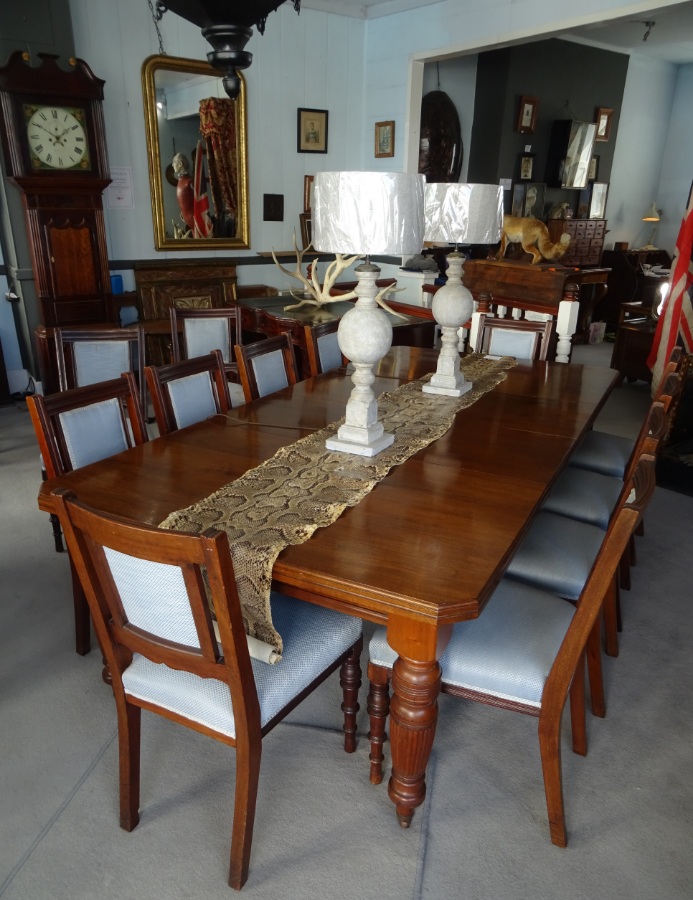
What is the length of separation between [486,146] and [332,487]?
5575 millimetres

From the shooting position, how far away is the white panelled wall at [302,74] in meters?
4.04

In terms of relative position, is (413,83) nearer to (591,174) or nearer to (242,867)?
(591,174)

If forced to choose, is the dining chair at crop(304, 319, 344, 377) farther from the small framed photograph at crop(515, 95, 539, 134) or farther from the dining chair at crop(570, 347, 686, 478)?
the small framed photograph at crop(515, 95, 539, 134)

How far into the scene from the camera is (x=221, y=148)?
4.66 metres

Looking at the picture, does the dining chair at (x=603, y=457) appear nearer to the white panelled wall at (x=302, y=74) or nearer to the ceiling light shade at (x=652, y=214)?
the white panelled wall at (x=302, y=74)

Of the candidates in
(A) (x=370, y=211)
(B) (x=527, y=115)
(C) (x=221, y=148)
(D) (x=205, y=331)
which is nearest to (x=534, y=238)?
Answer: (B) (x=527, y=115)

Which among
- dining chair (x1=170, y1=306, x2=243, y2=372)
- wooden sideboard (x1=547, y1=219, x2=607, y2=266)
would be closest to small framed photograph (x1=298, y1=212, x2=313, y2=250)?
dining chair (x1=170, y1=306, x2=243, y2=372)

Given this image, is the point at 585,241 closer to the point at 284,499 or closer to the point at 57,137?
the point at 57,137

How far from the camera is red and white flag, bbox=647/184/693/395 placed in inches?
137

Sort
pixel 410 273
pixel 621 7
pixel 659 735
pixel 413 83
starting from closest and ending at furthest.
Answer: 1. pixel 659 735
2. pixel 621 7
3. pixel 413 83
4. pixel 410 273

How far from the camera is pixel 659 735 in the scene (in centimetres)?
177

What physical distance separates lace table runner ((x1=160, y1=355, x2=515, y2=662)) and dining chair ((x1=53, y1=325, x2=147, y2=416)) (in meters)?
1.07

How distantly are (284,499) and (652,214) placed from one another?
8088 mm

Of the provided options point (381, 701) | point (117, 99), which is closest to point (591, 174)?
point (117, 99)
